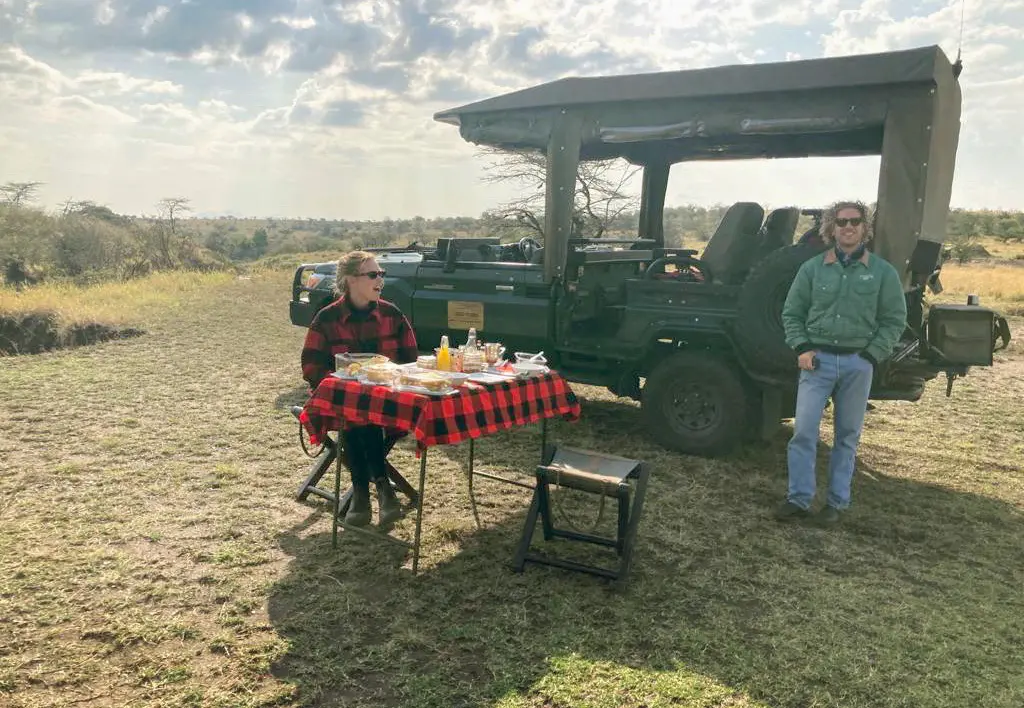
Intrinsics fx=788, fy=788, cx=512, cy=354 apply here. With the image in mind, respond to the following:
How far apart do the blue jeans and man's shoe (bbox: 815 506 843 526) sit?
0.10ft

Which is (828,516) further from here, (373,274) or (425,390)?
(373,274)

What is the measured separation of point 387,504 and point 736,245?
11.4 feet

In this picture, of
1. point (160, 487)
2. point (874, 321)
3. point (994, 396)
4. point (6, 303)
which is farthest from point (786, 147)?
point (6, 303)

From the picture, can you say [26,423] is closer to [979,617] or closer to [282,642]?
[282,642]

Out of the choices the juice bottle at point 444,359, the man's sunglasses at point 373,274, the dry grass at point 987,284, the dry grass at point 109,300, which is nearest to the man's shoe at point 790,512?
the juice bottle at point 444,359

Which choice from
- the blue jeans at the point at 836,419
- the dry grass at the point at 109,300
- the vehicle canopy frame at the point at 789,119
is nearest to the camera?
the blue jeans at the point at 836,419

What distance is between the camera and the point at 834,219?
4.54 m

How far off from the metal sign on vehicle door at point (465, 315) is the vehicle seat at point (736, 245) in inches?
76.8

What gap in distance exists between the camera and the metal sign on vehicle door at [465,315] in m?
6.88

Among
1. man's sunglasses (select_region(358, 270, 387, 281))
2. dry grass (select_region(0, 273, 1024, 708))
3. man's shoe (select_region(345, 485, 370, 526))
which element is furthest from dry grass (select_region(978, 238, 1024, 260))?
man's shoe (select_region(345, 485, 370, 526))

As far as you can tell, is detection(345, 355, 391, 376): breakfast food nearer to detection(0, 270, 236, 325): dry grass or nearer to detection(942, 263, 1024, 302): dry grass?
detection(0, 270, 236, 325): dry grass

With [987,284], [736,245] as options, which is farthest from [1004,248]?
[736,245]

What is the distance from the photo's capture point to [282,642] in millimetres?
3250

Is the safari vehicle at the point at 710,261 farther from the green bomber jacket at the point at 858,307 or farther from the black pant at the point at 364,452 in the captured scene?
the black pant at the point at 364,452
